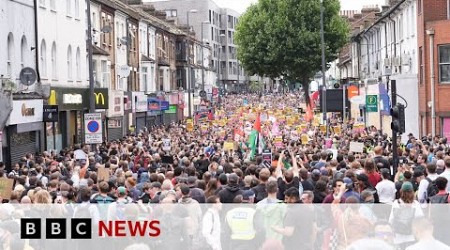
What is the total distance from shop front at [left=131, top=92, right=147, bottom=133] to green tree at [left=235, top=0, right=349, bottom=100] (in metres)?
14.8

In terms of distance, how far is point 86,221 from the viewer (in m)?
12.5

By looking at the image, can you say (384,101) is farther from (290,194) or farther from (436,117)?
(290,194)

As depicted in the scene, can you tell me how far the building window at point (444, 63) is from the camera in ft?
128

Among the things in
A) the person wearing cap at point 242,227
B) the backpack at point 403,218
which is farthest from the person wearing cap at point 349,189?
the person wearing cap at point 242,227

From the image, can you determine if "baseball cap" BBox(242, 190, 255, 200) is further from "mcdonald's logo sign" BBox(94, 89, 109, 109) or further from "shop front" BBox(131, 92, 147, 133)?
"shop front" BBox(131, 92, 147, 133)

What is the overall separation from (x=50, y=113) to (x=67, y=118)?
6.01 m

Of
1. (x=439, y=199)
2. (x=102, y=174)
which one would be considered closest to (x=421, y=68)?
(x=102, y=174)

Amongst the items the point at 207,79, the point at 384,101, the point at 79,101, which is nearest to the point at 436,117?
the point at 384,101

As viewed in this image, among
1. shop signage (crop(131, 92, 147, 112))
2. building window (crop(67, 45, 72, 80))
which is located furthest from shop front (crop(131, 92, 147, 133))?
building window (crop(67, 45, 72, 80))

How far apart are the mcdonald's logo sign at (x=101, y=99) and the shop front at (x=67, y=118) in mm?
638

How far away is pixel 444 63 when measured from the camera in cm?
3900

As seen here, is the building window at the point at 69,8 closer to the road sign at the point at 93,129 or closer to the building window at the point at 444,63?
the road sign at the point at 93,129

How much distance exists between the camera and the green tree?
240ft

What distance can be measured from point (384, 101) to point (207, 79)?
58782 mm
